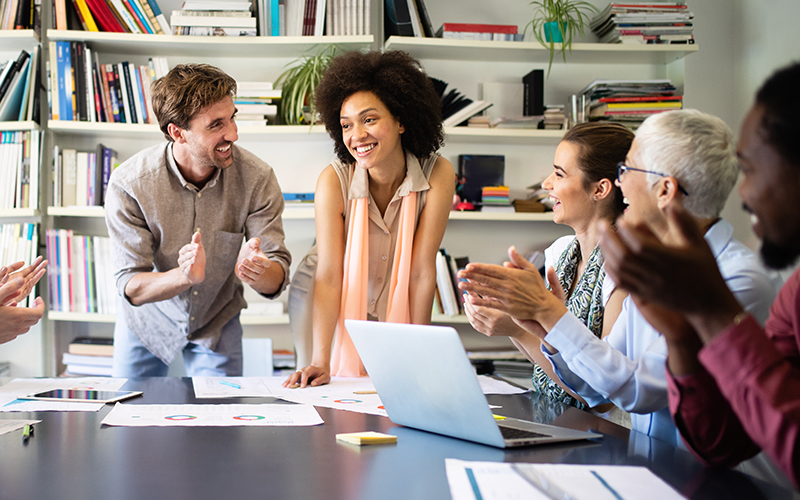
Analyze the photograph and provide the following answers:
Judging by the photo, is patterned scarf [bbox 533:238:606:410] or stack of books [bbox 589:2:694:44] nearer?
patterned scarf [bbox 533:238:606:410]

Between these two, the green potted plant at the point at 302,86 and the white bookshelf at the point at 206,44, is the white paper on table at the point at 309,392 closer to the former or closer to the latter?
the green potted plant at the point at 302,86

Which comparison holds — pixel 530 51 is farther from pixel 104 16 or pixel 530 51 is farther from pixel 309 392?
pixel 309 392

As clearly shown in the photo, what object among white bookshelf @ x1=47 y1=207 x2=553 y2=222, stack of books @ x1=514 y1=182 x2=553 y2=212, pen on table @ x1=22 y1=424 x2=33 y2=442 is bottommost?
pen on table @ x1=22 y1=424 x2=33 y2=442

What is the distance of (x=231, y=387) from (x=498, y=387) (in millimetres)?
675

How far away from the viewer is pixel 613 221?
5.40 ft

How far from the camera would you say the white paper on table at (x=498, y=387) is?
4.90 feet

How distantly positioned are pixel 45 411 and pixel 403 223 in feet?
3.81

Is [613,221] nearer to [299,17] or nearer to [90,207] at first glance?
[299,17]

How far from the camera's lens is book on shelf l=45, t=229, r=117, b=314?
285cm

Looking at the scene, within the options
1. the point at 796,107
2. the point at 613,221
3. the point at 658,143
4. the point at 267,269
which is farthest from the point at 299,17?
the point at 796,107

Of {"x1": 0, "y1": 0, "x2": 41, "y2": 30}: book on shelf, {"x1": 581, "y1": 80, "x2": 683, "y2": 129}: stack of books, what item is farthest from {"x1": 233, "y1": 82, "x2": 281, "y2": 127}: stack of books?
{"x1": 581, "y1": 80, "x2": 683, "y2": 129}: stack of books

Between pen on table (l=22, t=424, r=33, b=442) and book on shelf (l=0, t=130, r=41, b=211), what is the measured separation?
217 cm

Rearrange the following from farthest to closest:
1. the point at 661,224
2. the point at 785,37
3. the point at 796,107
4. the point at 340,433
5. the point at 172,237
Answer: the point at 785,37, the point at 172,237, the point at 661,224, the point at 340,433, the point at 796,107

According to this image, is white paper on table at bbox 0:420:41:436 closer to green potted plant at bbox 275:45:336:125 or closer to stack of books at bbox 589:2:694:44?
green potted plant at bbox 275:45:336:125
